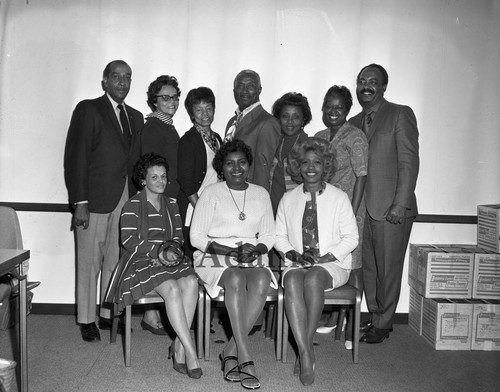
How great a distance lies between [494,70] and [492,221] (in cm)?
122

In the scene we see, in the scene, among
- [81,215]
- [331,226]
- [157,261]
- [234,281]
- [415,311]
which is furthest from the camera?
[415,311]

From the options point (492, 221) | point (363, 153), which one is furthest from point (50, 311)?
point (492, 221)

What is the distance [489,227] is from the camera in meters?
4.73

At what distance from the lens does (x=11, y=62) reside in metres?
4.84

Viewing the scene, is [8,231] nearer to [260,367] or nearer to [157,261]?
[157,261]

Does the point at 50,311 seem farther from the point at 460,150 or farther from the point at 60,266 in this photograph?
the point at 460,150

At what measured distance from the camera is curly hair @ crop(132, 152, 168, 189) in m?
4.05

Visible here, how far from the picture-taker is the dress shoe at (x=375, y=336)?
4.47 m

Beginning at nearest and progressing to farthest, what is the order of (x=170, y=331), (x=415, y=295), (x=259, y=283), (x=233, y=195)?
(x=259, y=283) → (x=233, y=195) → (x=170, y=331) → (x=415, y=295)

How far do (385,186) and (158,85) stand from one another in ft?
5.81

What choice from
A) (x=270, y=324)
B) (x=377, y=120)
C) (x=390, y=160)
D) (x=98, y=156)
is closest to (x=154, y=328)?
(x=270, y=324)

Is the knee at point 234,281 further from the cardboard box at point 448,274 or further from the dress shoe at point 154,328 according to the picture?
the cardboard box at point 448,274

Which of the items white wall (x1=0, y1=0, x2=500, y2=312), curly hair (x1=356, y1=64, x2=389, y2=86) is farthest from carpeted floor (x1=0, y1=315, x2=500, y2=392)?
curly hair (x1=356, y1=64, x2=389, y2=86)

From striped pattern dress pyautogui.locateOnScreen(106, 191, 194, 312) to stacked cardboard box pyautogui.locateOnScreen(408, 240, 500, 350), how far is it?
71.3 inches
